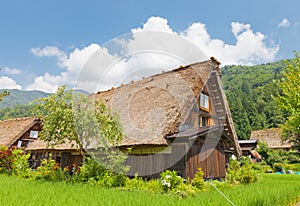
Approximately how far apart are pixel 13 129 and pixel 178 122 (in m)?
17.5

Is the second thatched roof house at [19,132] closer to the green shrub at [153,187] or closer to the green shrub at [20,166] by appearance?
the green shrub at [20,166]

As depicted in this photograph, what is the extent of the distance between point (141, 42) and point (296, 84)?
287 inches

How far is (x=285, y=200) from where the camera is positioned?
23.4 ft

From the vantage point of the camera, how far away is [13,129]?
2222 centimetres

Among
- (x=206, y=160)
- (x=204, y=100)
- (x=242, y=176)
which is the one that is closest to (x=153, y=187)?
(x=206, y=160)

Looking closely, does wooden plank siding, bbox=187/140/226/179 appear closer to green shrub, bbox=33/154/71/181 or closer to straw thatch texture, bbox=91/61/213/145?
straw thatch texture, bbox=91/61/213/145

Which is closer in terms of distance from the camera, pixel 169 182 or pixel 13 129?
pixel 169 182

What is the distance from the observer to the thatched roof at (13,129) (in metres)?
20.7

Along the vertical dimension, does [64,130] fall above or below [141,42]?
below

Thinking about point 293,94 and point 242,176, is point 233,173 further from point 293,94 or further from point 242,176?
point 293,94

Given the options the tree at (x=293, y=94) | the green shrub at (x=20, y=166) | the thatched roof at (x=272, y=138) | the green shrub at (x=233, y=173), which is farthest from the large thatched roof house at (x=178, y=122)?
the thatched roof at (x=272, y=138)

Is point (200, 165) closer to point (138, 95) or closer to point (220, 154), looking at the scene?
point (220, 154)

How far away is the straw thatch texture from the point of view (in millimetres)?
11026

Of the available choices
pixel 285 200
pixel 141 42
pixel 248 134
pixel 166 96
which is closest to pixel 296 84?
A: pixel 285 200
